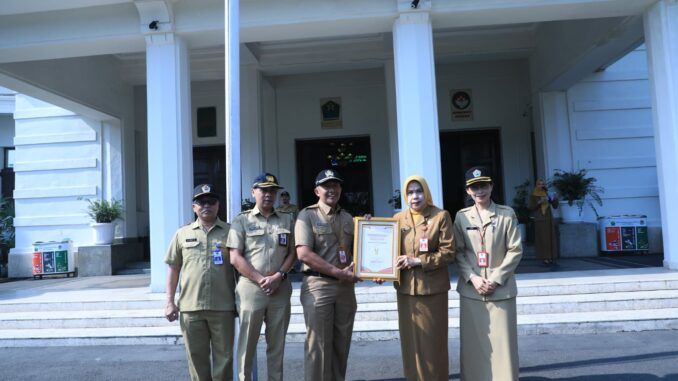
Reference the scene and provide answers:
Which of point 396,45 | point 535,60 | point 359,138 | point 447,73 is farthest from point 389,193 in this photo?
point 396,45

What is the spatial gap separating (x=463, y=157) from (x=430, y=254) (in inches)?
396

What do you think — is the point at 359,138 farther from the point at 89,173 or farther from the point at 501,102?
the point at 89,173

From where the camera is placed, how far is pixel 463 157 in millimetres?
13281

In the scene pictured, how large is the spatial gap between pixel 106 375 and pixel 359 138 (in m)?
9.60

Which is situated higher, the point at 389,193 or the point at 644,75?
the point at 644,75

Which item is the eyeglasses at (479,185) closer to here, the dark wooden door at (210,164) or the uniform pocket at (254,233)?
the uniform pocket at (254,233)

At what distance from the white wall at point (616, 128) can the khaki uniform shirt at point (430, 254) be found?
29.3 ft

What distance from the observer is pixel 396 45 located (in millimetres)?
7469

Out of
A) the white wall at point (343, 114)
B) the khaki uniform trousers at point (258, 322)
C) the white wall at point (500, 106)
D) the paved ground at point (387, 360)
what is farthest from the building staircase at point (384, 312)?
the white wall at point (343, 114)

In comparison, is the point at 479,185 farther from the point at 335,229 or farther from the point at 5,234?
the point at 5,234

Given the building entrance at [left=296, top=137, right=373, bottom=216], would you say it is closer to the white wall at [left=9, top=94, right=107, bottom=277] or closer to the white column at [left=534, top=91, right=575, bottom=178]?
the white column at [left=534, top=91, right=575, bottom=178]

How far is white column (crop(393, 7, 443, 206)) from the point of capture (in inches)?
283

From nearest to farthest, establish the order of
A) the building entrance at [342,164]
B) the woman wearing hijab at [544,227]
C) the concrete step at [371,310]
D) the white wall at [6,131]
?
the concrete step at [371,310]
the woman wearing hijab at [544,227]
the building entrance at [342,164]
the white wall at [6,131]

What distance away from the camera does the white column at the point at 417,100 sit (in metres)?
7.19
